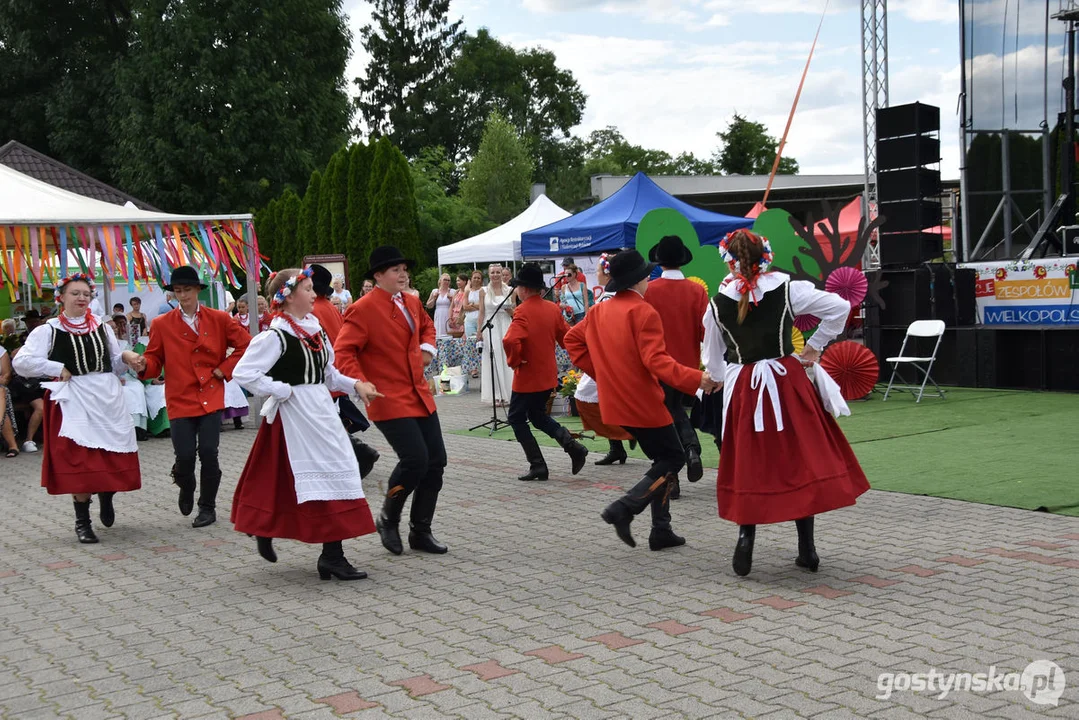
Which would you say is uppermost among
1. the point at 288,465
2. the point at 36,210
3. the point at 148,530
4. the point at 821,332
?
the point at 36,210

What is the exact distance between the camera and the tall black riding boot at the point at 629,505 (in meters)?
6.41

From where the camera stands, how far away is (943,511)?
292 inches

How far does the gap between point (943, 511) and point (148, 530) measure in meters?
5.47

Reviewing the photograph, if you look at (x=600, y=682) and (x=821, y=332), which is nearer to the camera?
(x=600, y=682)

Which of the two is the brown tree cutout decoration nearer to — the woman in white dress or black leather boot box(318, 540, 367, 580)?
the woman in white dress

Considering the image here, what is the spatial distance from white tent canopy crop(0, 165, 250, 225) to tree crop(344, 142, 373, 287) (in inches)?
607

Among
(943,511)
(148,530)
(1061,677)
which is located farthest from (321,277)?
(1061,677)

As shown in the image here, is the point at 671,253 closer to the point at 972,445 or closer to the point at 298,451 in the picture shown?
the point at 298,451

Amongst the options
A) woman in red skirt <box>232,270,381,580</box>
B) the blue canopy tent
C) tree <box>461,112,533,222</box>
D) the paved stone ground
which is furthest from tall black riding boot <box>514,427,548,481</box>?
tree <box>461,112,533,222</box>

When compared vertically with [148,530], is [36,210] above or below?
above

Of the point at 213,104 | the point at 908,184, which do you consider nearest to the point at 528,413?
the point at 908,184

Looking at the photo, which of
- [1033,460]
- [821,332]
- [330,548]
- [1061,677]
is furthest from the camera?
[1033,460]

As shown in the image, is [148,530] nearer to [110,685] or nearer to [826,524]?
[110,685]

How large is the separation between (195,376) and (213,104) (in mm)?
30122
